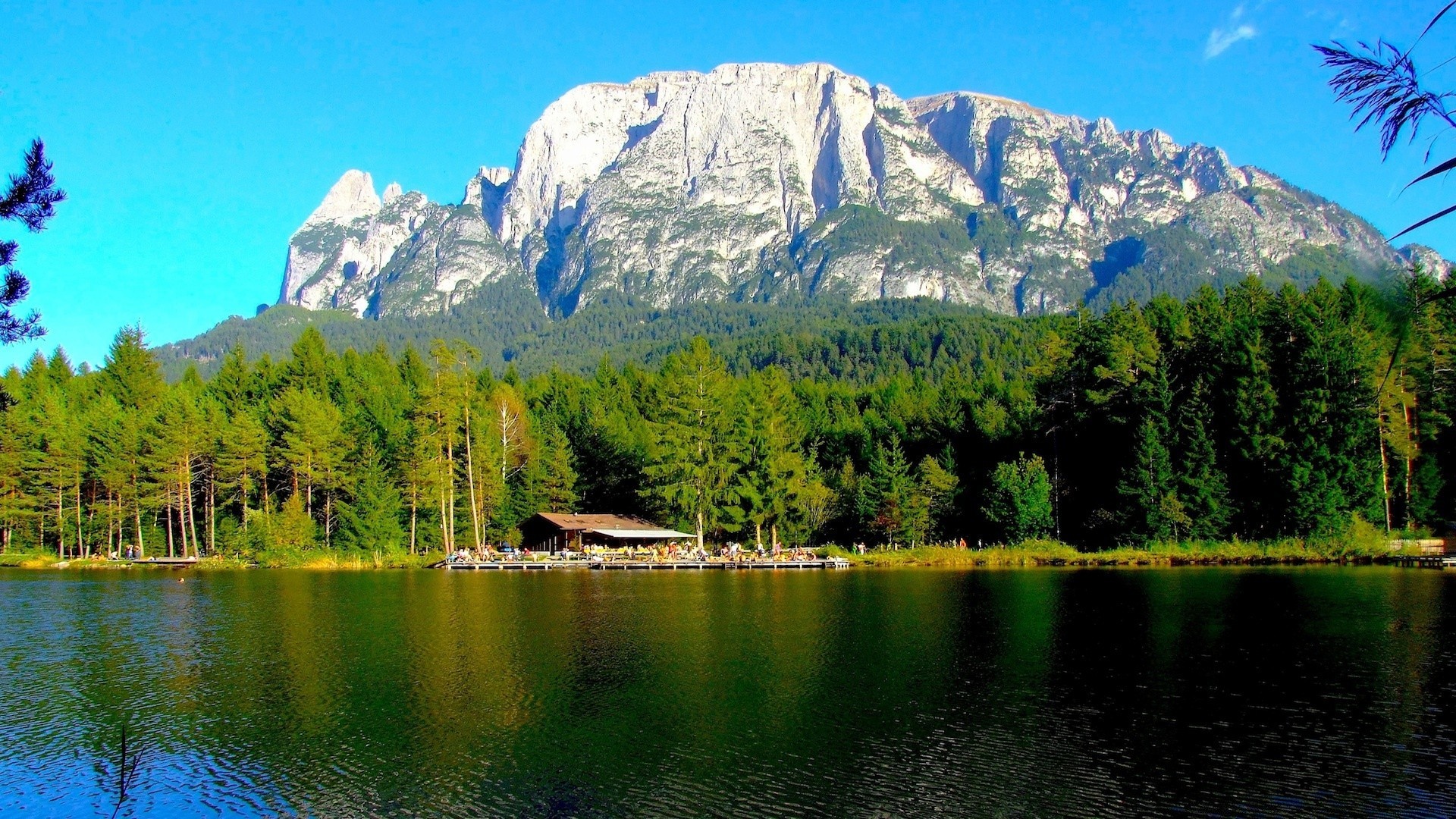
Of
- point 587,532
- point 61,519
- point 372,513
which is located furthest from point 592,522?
point 61,519

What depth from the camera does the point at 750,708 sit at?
61.7 feet

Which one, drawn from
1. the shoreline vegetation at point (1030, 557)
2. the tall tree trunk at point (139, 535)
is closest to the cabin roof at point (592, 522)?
the shoreline vegetation at point (1030, 557)

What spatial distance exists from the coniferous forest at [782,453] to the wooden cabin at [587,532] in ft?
4.70

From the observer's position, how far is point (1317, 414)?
50.8 m

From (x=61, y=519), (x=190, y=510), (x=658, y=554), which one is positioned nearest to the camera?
(x=658, y=554)

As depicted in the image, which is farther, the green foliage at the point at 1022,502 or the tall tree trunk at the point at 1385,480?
the green foliage at the point at 1022,502

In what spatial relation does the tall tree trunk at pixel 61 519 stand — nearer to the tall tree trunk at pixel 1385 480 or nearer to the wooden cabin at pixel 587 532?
Result: the wooden cabin at pixel 587 532

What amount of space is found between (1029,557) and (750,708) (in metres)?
41.3

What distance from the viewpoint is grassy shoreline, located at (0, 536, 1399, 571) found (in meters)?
50.0

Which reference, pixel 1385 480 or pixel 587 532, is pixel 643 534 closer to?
pixel 587 532

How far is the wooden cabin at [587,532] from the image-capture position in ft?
217

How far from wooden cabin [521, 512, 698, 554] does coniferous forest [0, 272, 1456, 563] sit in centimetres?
143

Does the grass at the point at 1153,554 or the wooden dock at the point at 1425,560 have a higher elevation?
the grass at the point at 1153,554

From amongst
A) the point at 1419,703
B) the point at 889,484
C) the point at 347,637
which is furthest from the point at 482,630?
the point at 889,484
